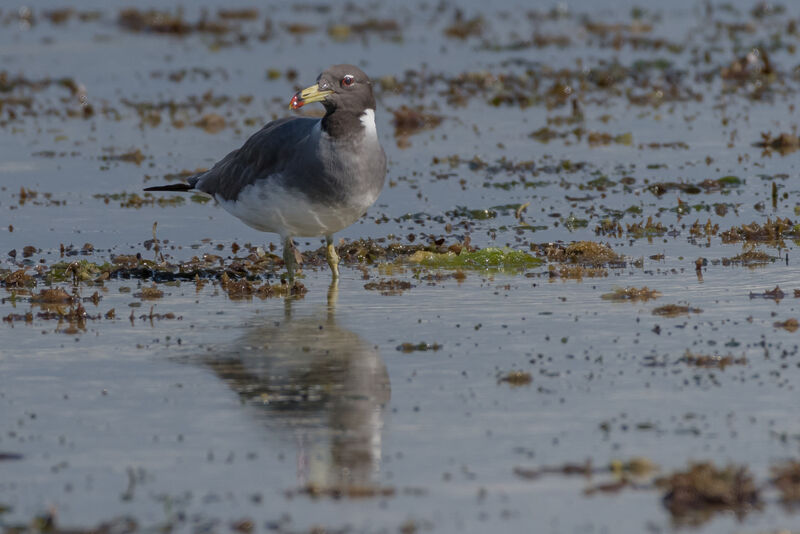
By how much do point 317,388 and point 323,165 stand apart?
10.5 ft

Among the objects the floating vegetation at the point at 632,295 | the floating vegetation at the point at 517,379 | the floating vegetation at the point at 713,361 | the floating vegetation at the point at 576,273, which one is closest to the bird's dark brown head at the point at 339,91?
the floating vegetation at the point at 576,273

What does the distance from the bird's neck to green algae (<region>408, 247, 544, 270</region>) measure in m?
1.97

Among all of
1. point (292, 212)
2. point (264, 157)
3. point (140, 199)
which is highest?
point (264, 157)

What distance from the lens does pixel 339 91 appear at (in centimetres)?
1197

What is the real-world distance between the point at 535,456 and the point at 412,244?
Answer: 697 centimetres

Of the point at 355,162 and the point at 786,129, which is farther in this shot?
the point at 786,129

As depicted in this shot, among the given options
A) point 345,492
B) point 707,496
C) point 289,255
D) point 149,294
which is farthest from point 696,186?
point 345,492

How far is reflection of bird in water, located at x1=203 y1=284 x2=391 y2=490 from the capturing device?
7594mm

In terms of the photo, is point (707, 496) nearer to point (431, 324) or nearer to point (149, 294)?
point (431, 324)

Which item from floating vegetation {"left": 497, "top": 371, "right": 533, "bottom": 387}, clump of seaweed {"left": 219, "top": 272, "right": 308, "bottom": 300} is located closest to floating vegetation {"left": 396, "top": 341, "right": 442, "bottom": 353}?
floating vegetation {"left": 497, "top": 371, "right": 533, "bottom": 387}

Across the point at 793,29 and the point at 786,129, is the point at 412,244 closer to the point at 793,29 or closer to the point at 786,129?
the point at 786,129

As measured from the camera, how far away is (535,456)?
758 cm

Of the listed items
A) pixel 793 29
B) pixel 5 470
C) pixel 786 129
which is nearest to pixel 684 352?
pixel 5 470

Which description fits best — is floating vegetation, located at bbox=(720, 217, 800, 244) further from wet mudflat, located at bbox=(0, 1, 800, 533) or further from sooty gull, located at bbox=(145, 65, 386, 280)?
sooty gull, located at bbox=(145, 65, 386, 280)
